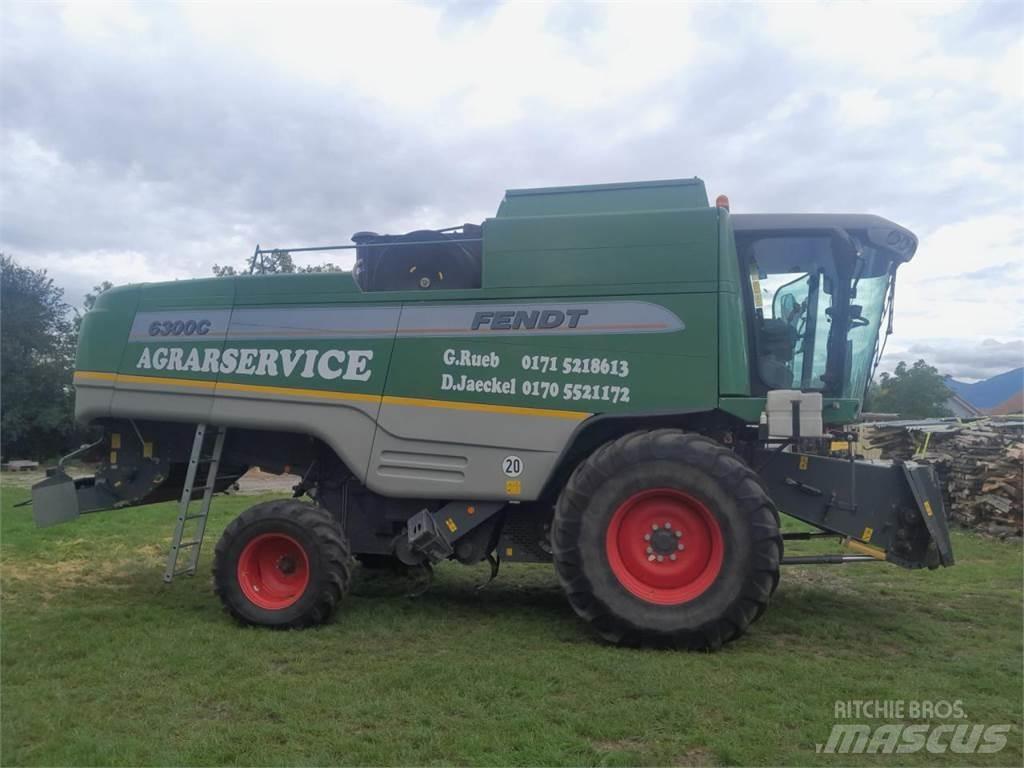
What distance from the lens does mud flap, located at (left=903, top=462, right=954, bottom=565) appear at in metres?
5.54

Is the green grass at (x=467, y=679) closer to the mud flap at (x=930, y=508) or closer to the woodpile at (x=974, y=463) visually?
the mud flap at (x=930, y=508)

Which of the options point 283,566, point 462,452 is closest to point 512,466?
point 462,452

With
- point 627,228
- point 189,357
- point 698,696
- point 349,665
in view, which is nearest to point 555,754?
point 698,696

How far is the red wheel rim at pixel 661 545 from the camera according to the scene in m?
5.35

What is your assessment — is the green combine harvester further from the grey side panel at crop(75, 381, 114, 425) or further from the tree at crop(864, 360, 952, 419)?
the tree at crop(864, 360, 952, 419)

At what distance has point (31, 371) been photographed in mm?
29797

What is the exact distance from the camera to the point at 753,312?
19.4 ft

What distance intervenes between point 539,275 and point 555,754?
134 inches

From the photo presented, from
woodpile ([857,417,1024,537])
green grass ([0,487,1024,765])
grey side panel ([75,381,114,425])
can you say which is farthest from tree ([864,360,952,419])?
grey side panel ([75,381,114,425])

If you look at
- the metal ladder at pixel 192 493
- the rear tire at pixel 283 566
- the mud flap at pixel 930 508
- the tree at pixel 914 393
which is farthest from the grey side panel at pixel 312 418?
the tree at pixel 914 393

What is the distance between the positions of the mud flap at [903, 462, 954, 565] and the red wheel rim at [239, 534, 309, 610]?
4654 mm

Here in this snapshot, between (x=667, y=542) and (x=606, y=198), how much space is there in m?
2.76

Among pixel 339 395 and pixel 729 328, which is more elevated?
pixel 729 328

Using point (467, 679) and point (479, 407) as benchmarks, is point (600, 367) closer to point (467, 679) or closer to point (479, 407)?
point (479, 407)
